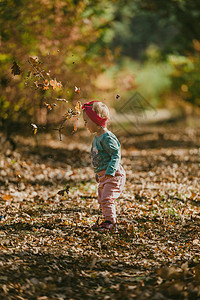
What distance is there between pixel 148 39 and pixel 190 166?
856 inches

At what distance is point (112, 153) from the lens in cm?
390

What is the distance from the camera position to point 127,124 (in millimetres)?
15859

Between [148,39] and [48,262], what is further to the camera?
[148,39]

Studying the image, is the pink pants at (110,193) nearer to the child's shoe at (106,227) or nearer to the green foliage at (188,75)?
the child's shoe at (106,227)

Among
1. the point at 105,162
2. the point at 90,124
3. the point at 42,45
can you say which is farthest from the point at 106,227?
the point at 42,45

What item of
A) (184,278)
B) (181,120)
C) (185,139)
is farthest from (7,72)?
(181,120)

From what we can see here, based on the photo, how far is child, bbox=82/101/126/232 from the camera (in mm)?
3895

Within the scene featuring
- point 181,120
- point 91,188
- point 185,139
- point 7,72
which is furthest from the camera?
point 181,120

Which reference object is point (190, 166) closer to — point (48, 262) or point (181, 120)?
point (48, 262)

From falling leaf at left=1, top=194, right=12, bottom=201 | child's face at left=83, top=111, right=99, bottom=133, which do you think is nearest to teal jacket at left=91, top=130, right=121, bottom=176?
child's face at left=83, top=111, right=99, bottom=133

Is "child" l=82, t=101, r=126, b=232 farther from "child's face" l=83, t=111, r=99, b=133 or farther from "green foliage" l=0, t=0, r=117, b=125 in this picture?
"green foliage" l=0, t=0, r=117, b=125

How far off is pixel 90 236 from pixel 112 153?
86 centimetres

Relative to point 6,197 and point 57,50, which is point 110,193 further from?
point 6,197

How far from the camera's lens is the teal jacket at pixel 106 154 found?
12.7 feet
